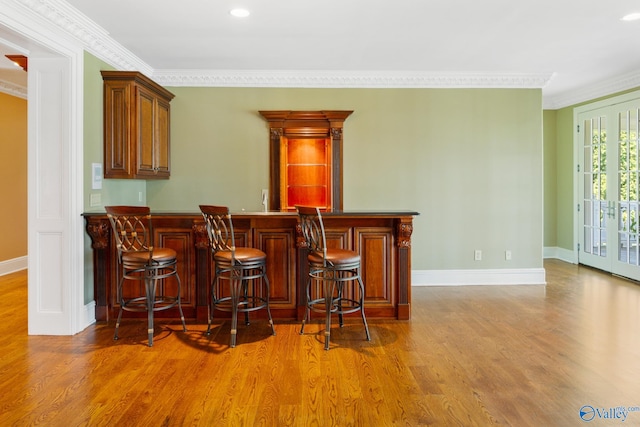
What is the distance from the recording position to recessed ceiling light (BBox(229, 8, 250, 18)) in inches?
150

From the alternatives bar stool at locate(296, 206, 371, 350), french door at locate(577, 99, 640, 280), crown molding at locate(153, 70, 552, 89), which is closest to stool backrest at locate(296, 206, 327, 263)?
bar stool at locate(296, 206, 371, 350)

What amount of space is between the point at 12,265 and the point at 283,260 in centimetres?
490

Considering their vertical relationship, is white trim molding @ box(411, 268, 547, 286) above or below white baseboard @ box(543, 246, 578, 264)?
below

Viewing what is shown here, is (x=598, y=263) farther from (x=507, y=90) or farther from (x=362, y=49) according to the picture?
(x=362, y=49)

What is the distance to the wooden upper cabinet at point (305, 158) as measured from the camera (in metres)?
5.87

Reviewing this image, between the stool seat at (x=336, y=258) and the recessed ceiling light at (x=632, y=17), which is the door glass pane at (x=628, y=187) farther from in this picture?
the stool seat at (x=336, y=258)

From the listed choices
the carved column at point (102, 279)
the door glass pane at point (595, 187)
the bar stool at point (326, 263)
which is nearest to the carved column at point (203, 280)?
the carved column at point (102, 279)

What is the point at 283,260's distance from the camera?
14.1 feet

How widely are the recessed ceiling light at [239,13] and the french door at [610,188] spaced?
5157mm

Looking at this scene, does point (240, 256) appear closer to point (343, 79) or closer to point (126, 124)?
point (126, 124)

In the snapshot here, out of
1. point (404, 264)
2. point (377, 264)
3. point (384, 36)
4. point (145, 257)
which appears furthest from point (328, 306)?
point (384, 36)

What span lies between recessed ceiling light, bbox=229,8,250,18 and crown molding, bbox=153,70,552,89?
1.82m

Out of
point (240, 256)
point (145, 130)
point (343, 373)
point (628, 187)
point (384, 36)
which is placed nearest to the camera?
point (343, 373)

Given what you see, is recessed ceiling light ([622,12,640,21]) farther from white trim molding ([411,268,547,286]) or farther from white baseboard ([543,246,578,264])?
white baseboard ([543,246,578,264])
